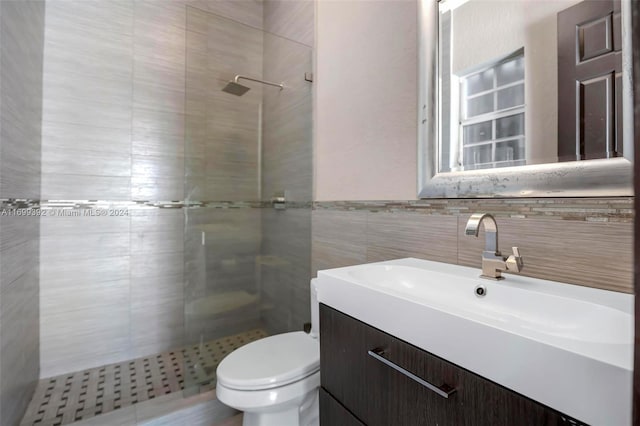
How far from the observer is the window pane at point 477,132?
3.36 ft

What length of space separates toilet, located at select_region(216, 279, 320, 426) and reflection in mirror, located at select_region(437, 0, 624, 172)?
0.97 metres

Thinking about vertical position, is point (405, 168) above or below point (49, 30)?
below

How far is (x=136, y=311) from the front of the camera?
2.10 meters

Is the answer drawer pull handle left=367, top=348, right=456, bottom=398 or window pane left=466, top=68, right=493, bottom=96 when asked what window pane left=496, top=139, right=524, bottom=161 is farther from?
drawer pull handle left=367, top=348, right=456, bottom=398

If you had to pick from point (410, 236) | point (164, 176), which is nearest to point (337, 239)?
point (410, 236)

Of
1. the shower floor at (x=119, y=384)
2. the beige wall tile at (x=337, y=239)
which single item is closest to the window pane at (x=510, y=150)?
the beige wall tile at (x=337, y=239)

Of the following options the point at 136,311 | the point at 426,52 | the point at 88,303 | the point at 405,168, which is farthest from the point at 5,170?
the point at 426,52

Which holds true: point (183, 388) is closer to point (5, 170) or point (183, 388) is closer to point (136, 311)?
point (136, 311)

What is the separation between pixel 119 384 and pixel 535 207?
228cm

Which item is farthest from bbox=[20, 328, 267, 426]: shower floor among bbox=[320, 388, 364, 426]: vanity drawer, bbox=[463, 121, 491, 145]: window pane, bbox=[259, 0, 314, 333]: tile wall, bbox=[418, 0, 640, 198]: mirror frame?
bbox=[463, 121, 491, 145]: window pane

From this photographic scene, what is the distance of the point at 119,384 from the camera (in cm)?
179

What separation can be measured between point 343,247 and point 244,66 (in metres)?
1.28

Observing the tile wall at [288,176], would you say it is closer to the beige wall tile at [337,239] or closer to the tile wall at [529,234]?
the beige wall tile at [337,239]

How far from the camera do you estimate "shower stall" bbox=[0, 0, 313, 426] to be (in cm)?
167
